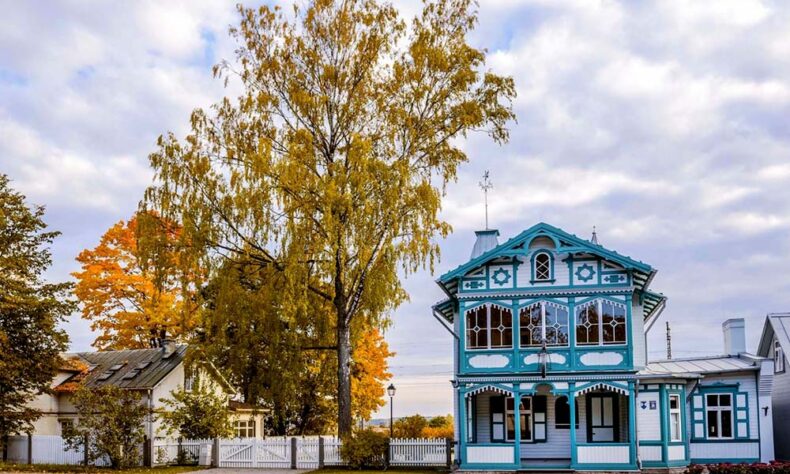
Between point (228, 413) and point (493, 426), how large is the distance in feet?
37.4

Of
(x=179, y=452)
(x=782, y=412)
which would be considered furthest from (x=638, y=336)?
(x=179, y=452)

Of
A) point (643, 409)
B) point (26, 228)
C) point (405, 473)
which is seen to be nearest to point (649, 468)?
point (643, 409)

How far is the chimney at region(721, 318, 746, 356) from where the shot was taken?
108 ft

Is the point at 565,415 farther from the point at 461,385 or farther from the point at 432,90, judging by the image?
the point at 432,90

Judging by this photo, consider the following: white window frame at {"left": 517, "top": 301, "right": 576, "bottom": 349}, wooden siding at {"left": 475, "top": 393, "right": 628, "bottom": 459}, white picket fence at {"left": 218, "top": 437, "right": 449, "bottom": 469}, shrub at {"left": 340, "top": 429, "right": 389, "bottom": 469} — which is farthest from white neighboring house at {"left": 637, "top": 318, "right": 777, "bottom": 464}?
shrub at {"left": 340, "top": 429, "right": 389, "bottom": 469}

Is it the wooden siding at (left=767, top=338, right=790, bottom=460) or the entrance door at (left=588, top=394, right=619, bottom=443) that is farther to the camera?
the wooden siding at (left=767, top=338, right=790, bottom=460)

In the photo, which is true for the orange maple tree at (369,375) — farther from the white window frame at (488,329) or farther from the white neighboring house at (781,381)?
the white neighboring house at (781,381)

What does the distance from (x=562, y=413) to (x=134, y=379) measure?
1868 cm

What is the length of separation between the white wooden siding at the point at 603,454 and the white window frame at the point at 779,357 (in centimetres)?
974

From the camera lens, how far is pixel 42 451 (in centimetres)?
3534

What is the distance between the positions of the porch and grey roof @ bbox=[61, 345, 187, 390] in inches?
552

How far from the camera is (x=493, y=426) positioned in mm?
30344

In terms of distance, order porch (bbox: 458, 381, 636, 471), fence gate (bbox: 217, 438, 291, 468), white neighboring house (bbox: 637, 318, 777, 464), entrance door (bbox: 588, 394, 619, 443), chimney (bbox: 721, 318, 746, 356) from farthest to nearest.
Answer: chimney (bbox: 721, 318, 746, 356)
fence gate (bbox: 217, 438, 291, 468)
entrance door (bbox: 588, 394, 619, 443)
white neighboring house (bbox: 637, 318, 777, 464)
porch (bbox: 458, 381, 636, 471)

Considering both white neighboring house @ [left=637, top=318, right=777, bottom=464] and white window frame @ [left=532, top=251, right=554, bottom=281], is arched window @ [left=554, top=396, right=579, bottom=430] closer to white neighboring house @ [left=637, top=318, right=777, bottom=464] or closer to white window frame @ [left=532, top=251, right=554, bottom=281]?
white neighboring house @ [left=637, top=318, right=777, bottom=464]
